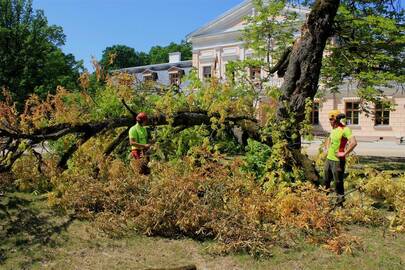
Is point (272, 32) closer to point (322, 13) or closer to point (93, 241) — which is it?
point (322, 13)

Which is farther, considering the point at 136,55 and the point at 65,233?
the point at 136,55

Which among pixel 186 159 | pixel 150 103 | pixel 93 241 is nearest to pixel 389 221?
pixel 186 159

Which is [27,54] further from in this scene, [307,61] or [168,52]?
[168,52]

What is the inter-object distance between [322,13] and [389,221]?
4566 millimetres

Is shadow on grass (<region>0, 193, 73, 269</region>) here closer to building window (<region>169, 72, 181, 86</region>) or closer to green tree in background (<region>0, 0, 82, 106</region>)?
building window (<region>169, 72, 181, 86</region>)

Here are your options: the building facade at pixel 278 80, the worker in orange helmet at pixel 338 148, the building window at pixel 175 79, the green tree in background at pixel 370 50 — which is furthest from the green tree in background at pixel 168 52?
the worker in orange helmet at pixel 338 148

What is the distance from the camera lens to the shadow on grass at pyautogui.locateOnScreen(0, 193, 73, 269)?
6281 millimetres

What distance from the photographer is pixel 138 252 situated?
6.36 meters

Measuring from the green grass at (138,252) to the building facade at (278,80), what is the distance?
24.1 metres

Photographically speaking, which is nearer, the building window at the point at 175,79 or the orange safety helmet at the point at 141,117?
the orange safety helmet at the point at 141,117

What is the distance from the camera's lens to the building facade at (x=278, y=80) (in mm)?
34562

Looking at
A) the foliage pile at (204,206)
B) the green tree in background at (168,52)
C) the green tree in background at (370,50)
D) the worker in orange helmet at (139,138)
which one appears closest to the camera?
the foliage pile at (204,206)

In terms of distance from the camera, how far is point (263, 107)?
10.2 m

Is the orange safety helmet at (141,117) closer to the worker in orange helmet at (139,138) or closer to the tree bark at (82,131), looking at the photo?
the worker in orange helmet at (139,138)
